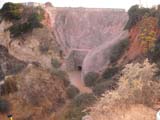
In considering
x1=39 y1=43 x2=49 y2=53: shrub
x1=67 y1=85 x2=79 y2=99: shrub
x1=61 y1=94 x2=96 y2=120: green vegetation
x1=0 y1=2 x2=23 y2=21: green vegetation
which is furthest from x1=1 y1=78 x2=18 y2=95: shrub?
x1=0 y1=2 x2=23 y2=21: green vegetation

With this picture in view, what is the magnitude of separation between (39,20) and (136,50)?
1001 centimetres

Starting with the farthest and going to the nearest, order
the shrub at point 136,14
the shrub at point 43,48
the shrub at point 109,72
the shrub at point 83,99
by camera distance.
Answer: the shrub at point 43,48
the shrub at point 136,14
the shrub at point 109,72
the shrub at point 83,99

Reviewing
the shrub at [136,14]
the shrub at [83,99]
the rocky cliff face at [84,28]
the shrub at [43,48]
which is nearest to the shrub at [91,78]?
the shrub at [136,14]

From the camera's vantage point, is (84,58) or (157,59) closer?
(157,59)

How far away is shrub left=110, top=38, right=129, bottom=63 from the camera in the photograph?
2345cm

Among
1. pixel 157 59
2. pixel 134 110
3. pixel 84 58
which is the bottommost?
pixel 84 58

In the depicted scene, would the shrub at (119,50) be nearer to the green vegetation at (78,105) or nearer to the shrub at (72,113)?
the green vegetation at (78,105)

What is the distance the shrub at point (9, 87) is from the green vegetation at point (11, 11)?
35.4 feet

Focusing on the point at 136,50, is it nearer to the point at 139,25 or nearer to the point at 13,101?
the point at 139,25

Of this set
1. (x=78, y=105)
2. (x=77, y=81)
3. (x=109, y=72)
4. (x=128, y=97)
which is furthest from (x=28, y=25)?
(x=128, y=97)

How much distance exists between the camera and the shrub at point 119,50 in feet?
76.9

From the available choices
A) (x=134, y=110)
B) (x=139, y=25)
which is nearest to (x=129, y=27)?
(x=139, y=25)

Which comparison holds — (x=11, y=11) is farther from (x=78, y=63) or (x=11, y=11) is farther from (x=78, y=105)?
(x=78, y=105)

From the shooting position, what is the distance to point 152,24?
70.8ft
